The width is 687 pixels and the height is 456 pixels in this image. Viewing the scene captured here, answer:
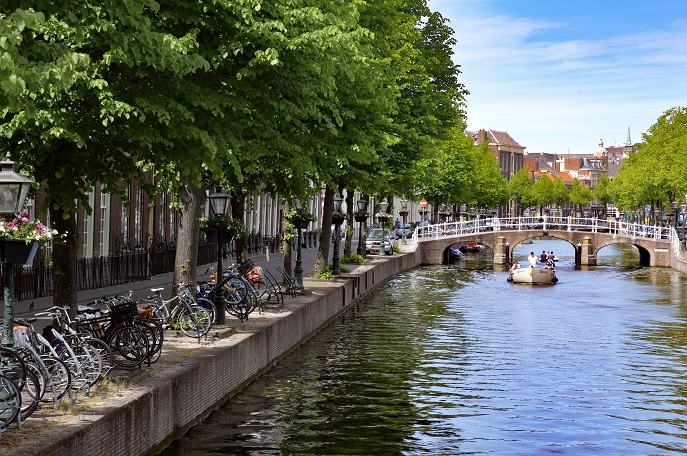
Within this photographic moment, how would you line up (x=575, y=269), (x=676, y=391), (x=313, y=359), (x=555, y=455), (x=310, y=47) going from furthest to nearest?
1. (x=575, y=269)
2. (x=313, y=359)
3. (x=676, y=391)
4. (x=310, y=47)
5. (x=555, y=455)

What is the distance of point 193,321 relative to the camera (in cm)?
2086

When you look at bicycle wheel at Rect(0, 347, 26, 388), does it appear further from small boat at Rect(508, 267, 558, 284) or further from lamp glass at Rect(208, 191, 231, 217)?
small boat at Rect(508, 267, 558, 284)

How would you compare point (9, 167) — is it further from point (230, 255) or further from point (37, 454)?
point (230, 255)

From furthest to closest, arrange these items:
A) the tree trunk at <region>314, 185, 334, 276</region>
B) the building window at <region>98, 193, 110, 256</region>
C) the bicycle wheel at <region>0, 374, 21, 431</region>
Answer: the tree trunk at <region>314, 185, 334, 276</region> → the building window at <region>98, 193, 110, 256</region> → the bicycle wheel at <region>0, 374, 21, 431</region>

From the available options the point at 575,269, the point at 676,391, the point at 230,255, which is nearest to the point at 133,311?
the point at 676,391

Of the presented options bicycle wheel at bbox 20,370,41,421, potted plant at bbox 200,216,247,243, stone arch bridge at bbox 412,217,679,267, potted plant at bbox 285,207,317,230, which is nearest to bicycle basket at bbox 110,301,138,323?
bicycle wheel at bbox 20,370,41,421

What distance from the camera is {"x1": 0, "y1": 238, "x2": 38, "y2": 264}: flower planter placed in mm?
12500

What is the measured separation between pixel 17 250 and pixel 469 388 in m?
12.8

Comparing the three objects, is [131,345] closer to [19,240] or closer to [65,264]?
[65,264]

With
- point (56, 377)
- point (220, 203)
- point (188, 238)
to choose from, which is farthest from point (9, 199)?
point (188, 238)

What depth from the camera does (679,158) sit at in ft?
267

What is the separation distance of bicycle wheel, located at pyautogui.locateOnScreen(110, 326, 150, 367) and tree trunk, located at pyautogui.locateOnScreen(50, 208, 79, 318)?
963mm

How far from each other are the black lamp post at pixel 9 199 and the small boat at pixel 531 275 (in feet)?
156

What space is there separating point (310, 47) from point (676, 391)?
1123 centimetres
